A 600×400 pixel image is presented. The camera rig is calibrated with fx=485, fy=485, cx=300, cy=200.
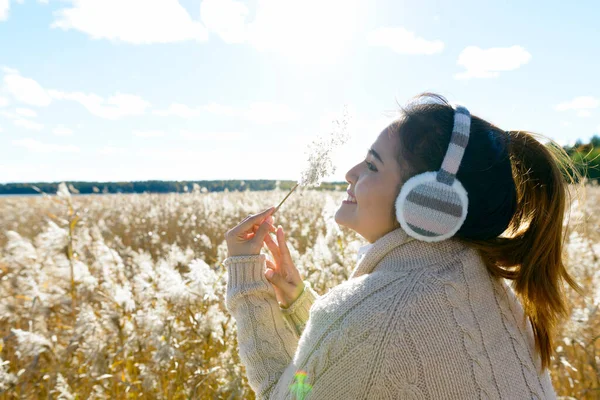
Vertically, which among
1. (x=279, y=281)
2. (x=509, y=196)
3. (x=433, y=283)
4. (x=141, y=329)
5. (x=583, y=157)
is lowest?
(x=141, y=329)

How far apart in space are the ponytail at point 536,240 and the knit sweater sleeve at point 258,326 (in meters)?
0.77

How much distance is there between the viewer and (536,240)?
1557mm

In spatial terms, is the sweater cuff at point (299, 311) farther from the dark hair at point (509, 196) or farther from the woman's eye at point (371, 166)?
the dark hair at point (509, 196)

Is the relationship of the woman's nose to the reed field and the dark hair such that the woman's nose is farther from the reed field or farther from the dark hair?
the reed field

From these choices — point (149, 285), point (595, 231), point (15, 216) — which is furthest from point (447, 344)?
point (15, 216)

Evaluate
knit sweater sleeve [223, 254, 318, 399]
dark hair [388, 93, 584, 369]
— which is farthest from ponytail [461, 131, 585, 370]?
knit sweater sleeve [223, 254, 318, 399]

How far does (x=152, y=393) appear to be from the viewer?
261 cm

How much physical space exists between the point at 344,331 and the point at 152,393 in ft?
5.82

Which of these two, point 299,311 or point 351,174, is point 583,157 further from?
point 299,311

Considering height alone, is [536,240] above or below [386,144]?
below

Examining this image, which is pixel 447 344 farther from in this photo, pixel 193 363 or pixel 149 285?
pixel 149 285

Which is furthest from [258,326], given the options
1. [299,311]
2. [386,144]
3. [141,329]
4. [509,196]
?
[141,329]

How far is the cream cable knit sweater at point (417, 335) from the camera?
1225 millimetres

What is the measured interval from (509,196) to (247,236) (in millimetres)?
980
